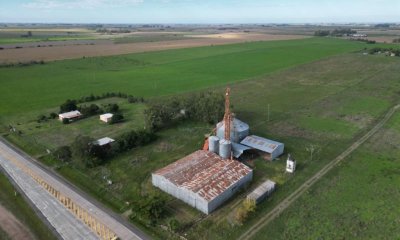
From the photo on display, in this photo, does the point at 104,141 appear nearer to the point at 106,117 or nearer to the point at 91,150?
the point at 91,150

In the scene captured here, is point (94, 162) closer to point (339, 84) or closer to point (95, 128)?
point (95, 128)

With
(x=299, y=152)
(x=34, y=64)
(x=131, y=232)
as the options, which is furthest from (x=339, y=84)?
(x=34, y=64)

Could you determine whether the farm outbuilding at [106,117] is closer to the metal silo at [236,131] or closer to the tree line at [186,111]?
the tree line at [186,111]

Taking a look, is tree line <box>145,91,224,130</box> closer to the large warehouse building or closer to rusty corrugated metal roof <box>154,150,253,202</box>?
rusty corrugated metal roof <box>154,150,253,202</box>

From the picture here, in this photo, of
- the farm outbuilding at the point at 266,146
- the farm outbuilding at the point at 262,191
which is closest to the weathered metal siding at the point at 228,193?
the farm outbuilding at the point at 262,191

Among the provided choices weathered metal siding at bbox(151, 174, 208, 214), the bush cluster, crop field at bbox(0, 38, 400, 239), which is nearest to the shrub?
crop field at bbox(0, 38, 400, 239)
